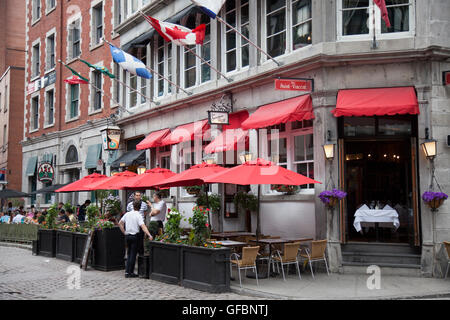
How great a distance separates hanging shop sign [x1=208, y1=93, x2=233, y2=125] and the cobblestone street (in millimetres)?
5626

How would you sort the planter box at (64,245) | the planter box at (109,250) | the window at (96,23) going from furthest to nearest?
the window at (96,23) → the planter box at (64,245) → the planter box at (109,250)

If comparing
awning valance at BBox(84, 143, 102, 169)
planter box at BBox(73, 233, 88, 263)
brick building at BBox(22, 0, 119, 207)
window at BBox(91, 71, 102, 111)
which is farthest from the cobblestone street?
window at BBox(91, 71, 102, 111)

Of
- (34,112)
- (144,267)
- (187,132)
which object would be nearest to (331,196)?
(144,267)

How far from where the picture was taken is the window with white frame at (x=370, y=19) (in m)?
13.0

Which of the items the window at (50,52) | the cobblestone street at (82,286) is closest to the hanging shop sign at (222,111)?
the cobblestone street at (82,286)

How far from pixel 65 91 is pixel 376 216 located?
70.7 ft

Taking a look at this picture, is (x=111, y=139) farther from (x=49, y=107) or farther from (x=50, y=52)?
(x=50, y=52)

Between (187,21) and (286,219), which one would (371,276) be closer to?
(286,219)

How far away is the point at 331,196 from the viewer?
12789mm

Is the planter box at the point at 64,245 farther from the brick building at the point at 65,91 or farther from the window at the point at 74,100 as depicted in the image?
the window at the point at 74,100

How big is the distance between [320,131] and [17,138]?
30489 mm

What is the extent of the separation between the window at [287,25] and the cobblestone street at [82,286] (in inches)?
298

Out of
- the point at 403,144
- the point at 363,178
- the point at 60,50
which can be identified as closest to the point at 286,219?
the point at 363,178

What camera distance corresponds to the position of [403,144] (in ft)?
43.0
